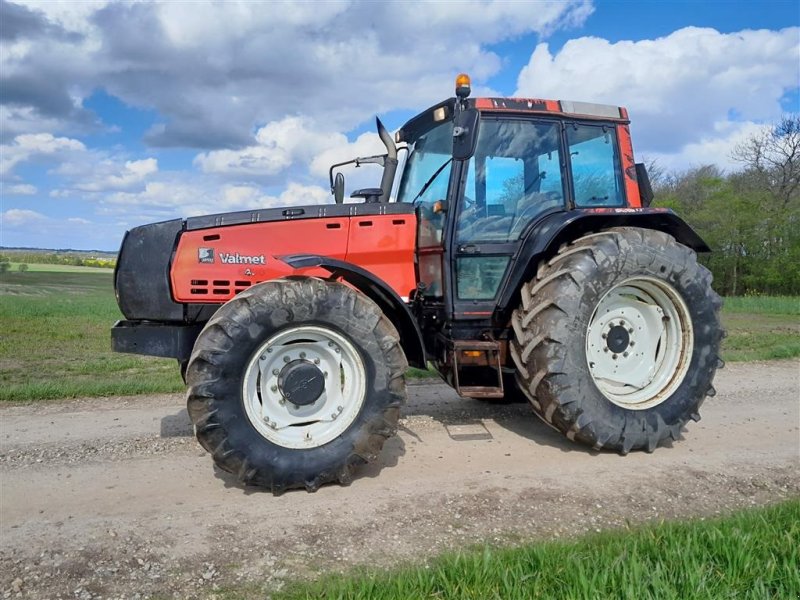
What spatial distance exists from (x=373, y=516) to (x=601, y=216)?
114 inches

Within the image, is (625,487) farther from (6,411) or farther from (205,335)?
(6,411)

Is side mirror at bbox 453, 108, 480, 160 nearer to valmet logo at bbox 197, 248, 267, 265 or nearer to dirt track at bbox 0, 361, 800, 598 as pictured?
valmet logo at bbox 197, 248, 267, 265

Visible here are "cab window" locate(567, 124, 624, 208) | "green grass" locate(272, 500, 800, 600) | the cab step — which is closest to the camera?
"green grass" locate(272, 500, 800, 600)

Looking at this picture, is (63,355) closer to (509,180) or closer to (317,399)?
(317,399)

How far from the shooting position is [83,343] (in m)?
11.5

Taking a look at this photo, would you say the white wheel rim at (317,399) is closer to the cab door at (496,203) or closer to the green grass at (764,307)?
the cab door at (496,203)

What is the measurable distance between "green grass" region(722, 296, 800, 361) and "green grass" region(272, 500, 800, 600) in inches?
233

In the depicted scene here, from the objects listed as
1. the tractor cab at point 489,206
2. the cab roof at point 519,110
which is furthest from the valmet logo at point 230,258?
the cab roof at point 519,110

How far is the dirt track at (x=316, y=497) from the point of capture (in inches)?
123

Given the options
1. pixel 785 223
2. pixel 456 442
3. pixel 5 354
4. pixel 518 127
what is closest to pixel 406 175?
pixel 518 127

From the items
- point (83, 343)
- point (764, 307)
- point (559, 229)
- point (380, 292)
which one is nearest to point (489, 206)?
point (559, 229)

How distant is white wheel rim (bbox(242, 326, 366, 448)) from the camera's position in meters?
4.14

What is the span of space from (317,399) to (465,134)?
2158 mm

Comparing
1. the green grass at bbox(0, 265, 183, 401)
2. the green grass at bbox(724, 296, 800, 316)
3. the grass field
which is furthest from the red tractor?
the green grass at bbox(724, 296, 800, 316)
